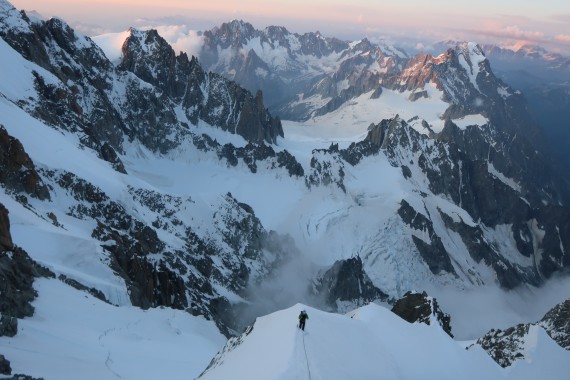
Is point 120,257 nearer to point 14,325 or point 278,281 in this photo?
point 14,325

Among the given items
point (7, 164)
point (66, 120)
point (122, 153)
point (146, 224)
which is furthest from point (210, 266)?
point (122, 153)

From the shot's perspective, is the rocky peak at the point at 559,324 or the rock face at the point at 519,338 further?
the rocky peak at the point at 559,324

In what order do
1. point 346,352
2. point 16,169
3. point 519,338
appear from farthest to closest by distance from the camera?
1. point 16,169
2. point 519,338
3. point 346,352

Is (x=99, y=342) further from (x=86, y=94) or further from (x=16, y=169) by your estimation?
(x=86, y=94)

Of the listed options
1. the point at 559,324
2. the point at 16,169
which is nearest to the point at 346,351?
the point at 16,169

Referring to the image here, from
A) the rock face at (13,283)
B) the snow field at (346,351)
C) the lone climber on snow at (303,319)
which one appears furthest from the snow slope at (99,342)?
the lone climber on snow at (303,319)

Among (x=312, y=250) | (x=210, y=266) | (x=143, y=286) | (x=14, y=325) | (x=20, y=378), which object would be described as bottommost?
(x=312, y=250)

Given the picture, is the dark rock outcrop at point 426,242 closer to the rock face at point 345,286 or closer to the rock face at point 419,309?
the rock face at point 345,286
